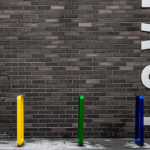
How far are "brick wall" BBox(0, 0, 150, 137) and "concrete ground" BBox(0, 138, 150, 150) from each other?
0.96ft

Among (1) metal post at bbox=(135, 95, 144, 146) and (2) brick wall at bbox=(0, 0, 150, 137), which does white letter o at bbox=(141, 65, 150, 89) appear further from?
(1) metal post at bbox=(135, 95, 144, 146)

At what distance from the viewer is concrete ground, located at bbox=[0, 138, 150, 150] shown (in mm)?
4105

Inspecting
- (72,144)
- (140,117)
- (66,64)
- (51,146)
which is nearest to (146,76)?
(140,117)

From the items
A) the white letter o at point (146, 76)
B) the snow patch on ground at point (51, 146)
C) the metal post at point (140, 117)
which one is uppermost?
the white letter o at point (146, 76)

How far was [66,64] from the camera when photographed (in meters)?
4.89

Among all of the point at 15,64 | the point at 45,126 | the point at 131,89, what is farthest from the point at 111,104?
the point at 15,64

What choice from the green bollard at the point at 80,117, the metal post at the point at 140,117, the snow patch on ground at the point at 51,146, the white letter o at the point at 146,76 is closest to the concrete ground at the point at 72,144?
the snow patch on ground at the point at 51,146

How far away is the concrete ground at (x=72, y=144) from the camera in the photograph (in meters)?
4.11

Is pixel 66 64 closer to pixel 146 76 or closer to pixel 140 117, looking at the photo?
pixel 146 76

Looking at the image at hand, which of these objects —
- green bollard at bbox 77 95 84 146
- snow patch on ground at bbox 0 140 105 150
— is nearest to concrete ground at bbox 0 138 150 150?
snow patch on ground at bbox 0 140 105 150

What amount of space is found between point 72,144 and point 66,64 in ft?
5.29

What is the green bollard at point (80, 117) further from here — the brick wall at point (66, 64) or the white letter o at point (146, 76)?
the white letter o at point (146, 76)

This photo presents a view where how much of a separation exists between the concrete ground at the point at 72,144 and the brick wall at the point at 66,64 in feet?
0.96

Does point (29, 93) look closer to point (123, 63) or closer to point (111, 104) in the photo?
point (111, 104)
